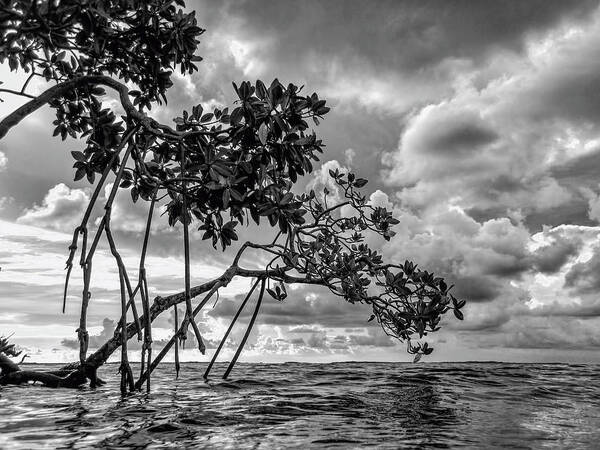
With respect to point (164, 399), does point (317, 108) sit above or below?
above

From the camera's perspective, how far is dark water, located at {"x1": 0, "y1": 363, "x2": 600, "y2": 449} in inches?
154

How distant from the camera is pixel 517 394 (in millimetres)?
7914

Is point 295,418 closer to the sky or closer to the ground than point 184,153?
closer to the ground

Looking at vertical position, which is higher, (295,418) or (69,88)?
(69,88)

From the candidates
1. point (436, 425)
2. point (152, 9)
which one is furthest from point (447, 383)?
point (152, 9)

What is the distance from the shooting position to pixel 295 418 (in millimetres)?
4906

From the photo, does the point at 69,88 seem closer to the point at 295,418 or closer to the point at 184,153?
the point at 184,153

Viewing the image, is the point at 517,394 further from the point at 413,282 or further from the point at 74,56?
the point at 74,56

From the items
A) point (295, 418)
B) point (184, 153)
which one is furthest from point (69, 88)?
point (295, 418)

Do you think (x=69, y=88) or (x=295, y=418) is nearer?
(x=295, y=418)

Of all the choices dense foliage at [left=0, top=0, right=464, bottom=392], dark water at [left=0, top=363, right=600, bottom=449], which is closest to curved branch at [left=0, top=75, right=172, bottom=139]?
dense foliage at [left=0, top=0, right=464, bottom=392]

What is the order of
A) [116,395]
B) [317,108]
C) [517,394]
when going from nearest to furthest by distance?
[317,108]
[116,395]
[517,394]

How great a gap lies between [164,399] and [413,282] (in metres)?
3.59

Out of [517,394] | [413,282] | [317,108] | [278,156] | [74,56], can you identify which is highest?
[74,56]
